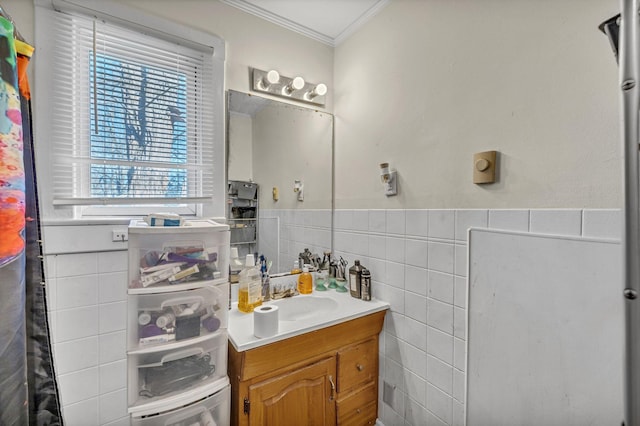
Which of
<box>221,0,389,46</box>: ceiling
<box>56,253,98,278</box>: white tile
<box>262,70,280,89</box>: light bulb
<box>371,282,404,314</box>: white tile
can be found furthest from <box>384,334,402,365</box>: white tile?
<box>221,0,389,46</box>: ceiling

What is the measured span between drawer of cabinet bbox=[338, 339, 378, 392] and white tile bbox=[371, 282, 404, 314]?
237 millimetres

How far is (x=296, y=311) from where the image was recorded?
5.26 ft

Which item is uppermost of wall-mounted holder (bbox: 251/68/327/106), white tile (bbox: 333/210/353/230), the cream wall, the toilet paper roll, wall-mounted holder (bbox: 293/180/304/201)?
wall-mounted holder (bbox: 251/68/327/106)

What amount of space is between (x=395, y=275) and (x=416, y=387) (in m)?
0.55

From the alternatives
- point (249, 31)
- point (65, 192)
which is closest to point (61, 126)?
point (65, 192)

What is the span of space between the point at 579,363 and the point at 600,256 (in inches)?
14.0

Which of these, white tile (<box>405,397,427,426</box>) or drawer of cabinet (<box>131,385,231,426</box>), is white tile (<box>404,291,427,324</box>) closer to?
white tile (<box>405,397,427,426</box>)

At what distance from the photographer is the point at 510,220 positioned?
1.03m

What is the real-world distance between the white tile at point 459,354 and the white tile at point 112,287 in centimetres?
153

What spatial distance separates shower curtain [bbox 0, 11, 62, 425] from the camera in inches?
32.1

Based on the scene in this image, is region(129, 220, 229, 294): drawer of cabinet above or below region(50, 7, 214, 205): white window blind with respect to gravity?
below

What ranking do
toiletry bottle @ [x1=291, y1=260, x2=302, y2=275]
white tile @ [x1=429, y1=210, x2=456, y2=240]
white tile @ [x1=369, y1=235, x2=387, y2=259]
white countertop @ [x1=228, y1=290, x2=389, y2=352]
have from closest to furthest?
white countertop @ [x1=228, y1=290, x2=389, y2=352]
white tile @ [x1=429, y1=210, x2=456, y2=240]
white tile @ [x1=369, y1=235, x2=387, y2=259]
toiletry bottle @ [x1=291, y1=260, x2=302, y2=275]

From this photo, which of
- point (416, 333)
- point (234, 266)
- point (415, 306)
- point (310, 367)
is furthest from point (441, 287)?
point (234, 266)

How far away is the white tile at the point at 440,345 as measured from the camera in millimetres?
1216
